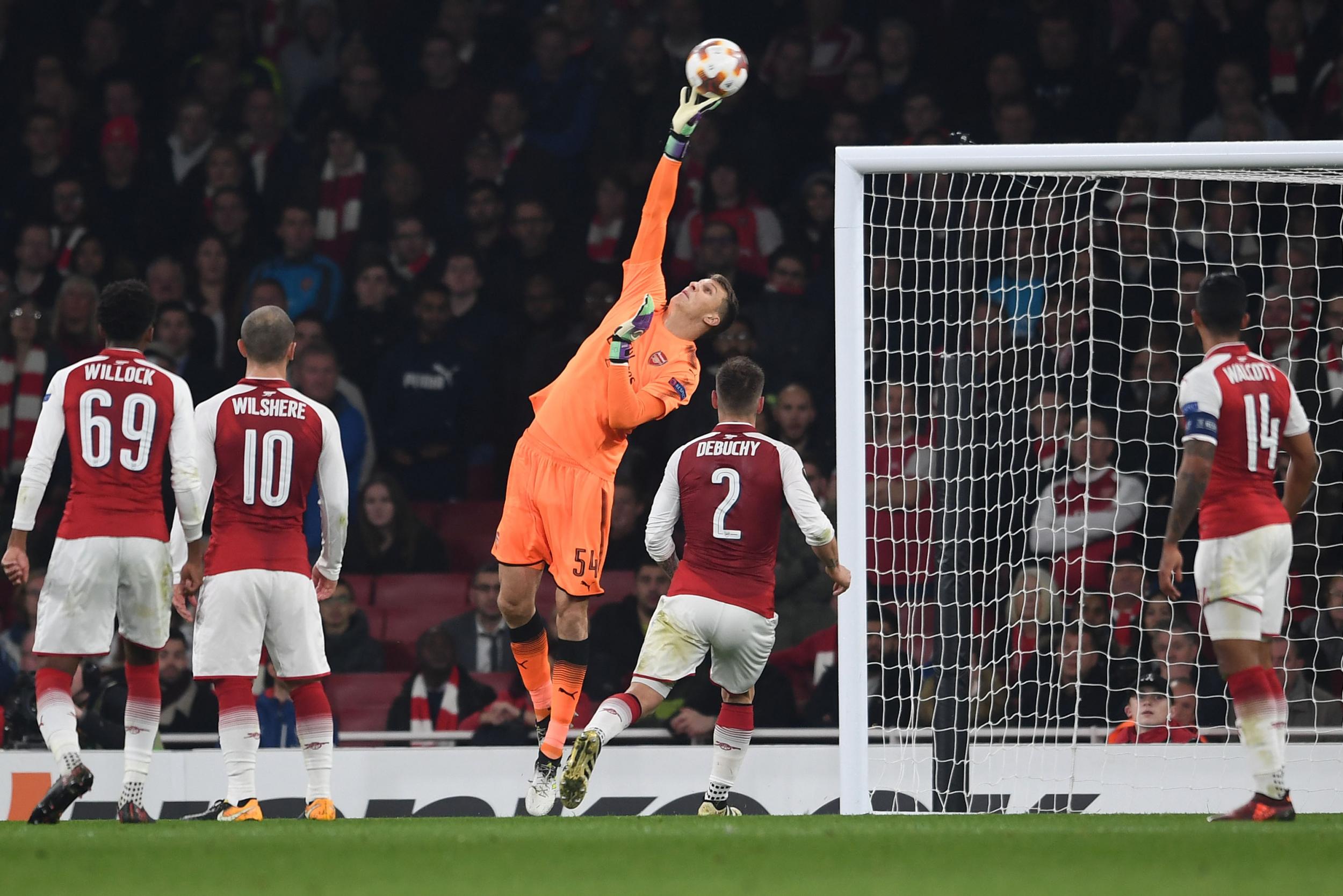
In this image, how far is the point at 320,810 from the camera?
21.0 ft

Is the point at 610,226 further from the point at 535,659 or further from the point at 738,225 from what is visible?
the point at 535,659

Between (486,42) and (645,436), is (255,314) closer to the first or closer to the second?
(645,436)

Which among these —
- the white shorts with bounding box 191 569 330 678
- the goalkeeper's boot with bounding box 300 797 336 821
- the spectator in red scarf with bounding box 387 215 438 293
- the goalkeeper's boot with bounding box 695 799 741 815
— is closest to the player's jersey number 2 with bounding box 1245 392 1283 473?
the goalkeeper's boot with bounding box 695 799 741 815

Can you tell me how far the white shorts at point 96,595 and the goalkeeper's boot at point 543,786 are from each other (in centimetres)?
177

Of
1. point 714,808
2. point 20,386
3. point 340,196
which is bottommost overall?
point 714,808

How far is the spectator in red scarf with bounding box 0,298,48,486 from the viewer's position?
10.9 m

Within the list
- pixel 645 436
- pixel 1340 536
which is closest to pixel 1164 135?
pixel 1340 536

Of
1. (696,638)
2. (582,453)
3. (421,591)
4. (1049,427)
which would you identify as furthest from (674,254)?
(696,638)

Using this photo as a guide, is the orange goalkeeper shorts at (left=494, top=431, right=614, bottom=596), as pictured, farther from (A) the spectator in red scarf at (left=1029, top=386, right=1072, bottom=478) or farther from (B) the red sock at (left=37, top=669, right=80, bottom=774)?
(A) the spectator in red scarf at (left=1029, top=386, right=1072, bottom=478)

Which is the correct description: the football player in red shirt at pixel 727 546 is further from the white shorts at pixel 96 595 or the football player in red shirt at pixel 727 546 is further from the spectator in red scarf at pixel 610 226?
the spectator in red scarf at pixel 610 226

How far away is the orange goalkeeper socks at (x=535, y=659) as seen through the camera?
7.38 meters

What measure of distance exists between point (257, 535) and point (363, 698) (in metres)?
3.74

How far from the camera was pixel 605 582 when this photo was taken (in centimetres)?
1034

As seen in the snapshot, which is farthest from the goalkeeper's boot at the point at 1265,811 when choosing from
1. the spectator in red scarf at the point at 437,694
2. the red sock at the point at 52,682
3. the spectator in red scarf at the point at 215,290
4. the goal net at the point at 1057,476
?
the spectator in red scarf at the point at 215,290
